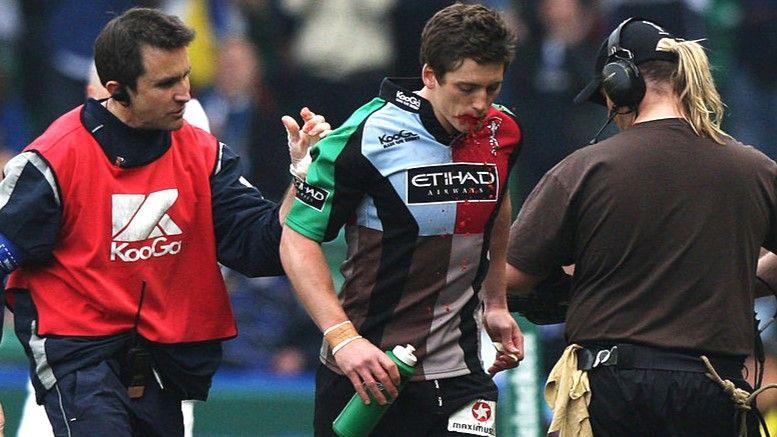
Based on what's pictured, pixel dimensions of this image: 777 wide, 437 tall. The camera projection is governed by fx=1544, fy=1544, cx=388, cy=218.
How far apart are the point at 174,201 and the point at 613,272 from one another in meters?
1.58

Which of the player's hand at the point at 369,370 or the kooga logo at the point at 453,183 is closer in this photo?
the player's hand at the point at 369,370

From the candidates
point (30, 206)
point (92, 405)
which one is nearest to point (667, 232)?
point (92, 405)

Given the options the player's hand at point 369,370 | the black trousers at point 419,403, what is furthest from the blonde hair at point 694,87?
→ the player's hand at point 369,370

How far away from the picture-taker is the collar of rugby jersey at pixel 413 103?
16.8 feet

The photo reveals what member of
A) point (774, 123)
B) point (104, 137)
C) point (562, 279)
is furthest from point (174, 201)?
point (774, 123)

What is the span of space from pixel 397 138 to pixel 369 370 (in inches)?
30.5

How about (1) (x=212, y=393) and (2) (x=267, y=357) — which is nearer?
(1) (x=212, y=393)

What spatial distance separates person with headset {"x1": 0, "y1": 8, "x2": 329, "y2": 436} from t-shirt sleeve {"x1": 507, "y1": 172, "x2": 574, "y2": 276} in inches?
30.9

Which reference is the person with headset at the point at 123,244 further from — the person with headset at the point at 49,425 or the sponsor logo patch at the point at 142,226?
the person with headset at the point at 49,425

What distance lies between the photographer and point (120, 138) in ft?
17.9

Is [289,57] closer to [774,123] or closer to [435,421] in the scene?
[774,123]

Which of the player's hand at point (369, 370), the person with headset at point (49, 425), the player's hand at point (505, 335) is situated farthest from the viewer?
the person with headset at point (49, 425)

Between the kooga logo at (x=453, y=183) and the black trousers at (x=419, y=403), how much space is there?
24.3 inches

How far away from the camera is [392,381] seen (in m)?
4.95
